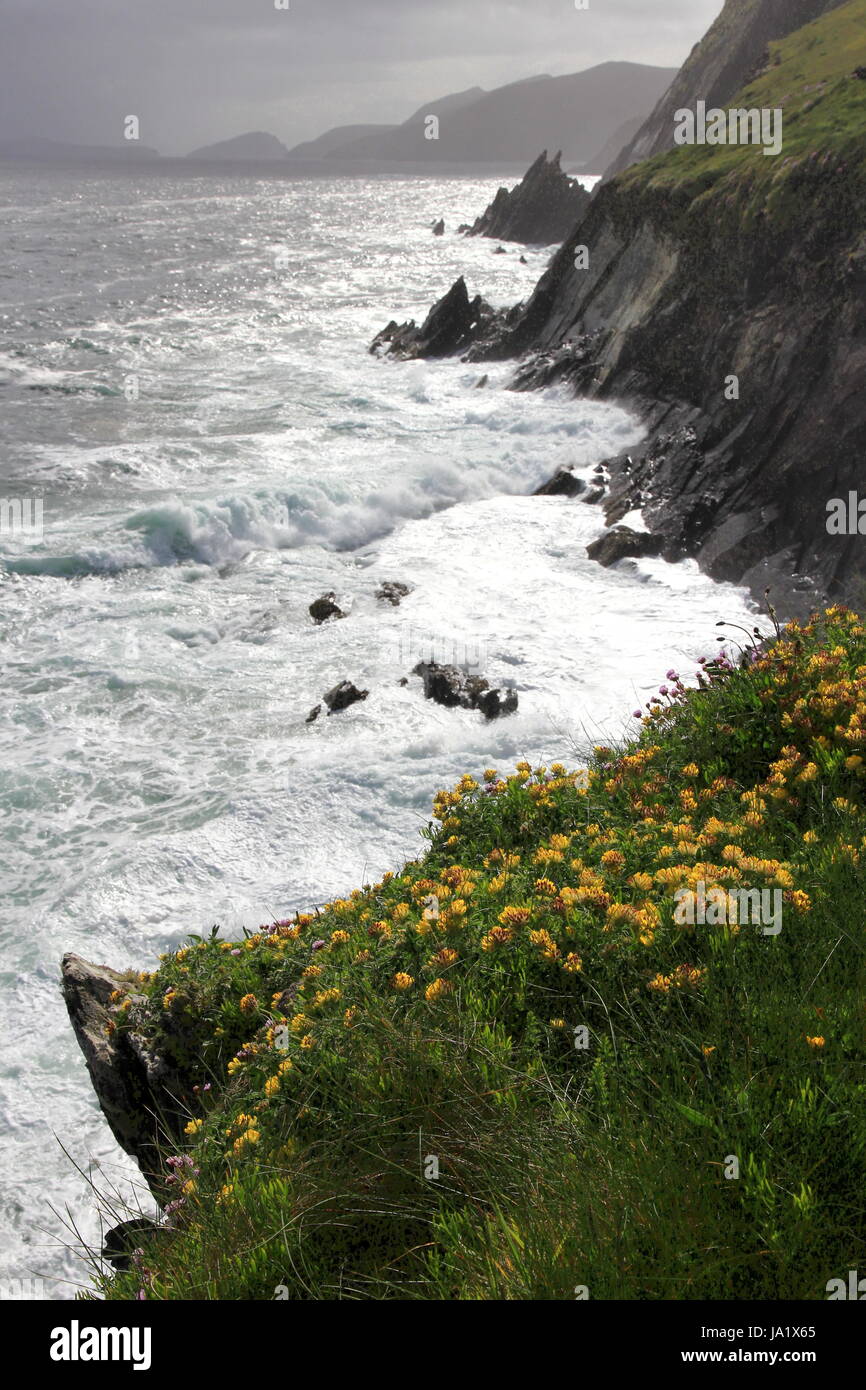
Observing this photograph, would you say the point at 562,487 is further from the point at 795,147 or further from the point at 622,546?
the point at 795,147

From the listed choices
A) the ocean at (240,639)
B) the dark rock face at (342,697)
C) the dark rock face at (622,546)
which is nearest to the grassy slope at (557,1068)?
the ocean at (240,639)

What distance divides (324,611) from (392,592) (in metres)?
1.46

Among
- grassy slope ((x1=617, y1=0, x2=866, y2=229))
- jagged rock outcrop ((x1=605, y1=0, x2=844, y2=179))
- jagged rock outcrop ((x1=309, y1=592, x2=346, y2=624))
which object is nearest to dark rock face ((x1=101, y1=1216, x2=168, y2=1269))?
jagged rock outcrop ((x1=309, y1=592, x2=346, y2=624))

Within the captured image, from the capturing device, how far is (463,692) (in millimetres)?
13305

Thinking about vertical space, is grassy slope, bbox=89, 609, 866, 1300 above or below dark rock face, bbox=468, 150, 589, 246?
below

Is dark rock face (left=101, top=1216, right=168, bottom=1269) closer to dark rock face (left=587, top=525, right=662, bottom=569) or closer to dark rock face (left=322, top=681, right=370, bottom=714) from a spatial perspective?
dark rock face (left=322, top=681, right=370, bottom=714)

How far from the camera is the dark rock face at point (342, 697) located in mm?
13125

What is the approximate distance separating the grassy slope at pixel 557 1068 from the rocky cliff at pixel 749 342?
12.1 metres

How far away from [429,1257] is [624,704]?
412 inches

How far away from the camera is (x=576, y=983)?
398 cm

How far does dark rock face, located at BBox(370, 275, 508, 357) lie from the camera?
135ft

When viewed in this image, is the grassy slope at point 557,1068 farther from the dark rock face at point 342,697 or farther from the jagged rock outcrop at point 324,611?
the jagged rock outcrop at point 324,611

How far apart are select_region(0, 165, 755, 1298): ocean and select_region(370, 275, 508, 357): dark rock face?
323cm
